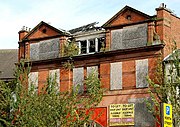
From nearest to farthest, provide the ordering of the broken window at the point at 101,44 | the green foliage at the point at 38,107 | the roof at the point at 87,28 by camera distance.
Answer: the green foliage at the point at 38,107 → the broken window at the point at 101,44 → the roof at the point at 87,28

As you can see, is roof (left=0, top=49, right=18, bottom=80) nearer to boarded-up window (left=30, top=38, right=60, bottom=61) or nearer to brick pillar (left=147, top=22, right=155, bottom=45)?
boarded-up window (left=30, top=38, right=60, bottom=61)

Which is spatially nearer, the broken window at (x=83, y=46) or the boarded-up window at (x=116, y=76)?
the boarded-up window at (x=116, y=76)

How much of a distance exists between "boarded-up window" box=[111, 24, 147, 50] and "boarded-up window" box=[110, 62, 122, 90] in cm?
160

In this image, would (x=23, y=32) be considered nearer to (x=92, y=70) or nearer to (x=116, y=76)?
(x=92, y=70)

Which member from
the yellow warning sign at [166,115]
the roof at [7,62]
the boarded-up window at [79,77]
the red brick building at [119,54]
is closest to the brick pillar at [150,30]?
the red brick building at [119,54]

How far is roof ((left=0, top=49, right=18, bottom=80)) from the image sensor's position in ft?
160

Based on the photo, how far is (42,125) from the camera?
27688 millimetres

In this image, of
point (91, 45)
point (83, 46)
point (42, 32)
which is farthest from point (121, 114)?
point (42, 32)

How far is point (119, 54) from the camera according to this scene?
38281mm

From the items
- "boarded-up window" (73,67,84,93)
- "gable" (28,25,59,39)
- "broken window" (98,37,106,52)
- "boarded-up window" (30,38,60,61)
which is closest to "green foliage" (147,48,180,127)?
"broken window" (98,37,106,52)

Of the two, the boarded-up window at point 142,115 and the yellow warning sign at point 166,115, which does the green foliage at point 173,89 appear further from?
the yellow warning sign at point 166,115

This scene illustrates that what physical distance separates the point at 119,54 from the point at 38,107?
1130 cm

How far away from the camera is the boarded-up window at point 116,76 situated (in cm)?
3800

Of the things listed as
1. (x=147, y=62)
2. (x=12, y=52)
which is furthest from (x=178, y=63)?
(x=12, y=52)
